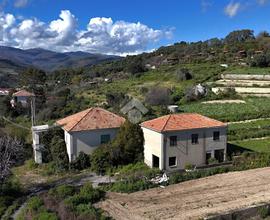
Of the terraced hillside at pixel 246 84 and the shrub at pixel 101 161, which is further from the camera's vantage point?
the terraced hillside at pixel 246 84

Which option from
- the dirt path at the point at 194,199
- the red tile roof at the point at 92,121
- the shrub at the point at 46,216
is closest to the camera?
the shrub at the point at 46,216

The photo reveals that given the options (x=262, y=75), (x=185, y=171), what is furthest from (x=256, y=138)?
(x=262, y=75)

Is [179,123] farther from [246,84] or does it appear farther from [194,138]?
[246,84]

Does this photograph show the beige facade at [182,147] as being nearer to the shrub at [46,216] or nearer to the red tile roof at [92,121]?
the red tile roof at [92,121]

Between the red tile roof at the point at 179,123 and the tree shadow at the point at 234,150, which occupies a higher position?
the red tile roof at the point at 179,123

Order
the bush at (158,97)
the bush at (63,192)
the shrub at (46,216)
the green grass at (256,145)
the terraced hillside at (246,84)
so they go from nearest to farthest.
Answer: the shrub at (46,216)
the bush at (63,192)
the green grass at (256,145)
the bush at (158,97)
the terraced hillside at (246,84)

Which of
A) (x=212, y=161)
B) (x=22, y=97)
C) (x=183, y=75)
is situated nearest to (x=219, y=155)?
(x=212, y=161)

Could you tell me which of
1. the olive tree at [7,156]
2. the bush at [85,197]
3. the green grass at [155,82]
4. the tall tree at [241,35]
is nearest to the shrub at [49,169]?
the olive tree at [7,156]
